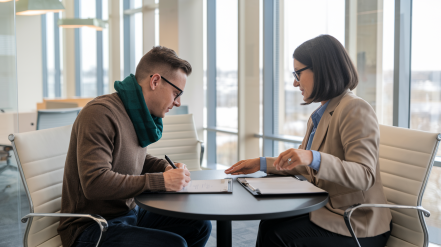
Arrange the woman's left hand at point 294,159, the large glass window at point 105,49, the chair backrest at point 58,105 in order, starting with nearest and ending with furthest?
the woman's left hand at point 294,159, the chair backrest at point 58,105, the large glass window at point 105,49

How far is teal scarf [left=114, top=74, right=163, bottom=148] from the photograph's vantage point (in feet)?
5.43

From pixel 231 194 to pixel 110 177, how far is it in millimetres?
491

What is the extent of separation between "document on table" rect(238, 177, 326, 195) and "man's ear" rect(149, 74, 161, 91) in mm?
600

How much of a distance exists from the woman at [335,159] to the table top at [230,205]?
0.14 meters

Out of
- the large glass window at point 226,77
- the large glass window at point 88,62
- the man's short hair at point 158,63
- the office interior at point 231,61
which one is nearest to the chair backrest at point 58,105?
the office interior at point 231,61

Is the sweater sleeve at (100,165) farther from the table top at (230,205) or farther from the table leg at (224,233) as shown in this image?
the table leg at (224,233)

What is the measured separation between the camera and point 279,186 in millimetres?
1594

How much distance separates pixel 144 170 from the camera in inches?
76.8

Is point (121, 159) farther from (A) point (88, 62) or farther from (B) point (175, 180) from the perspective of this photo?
(A) point (88, 62)

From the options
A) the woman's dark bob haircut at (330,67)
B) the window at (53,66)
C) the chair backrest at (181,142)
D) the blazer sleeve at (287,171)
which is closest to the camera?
the woman's dark bob haircut at (330,67)

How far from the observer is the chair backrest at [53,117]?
12.6ft

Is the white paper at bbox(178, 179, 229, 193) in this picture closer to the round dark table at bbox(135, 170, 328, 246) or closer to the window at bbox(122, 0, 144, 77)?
the round dark table at bbox(135, 170, 328, 246)

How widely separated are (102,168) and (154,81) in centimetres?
47

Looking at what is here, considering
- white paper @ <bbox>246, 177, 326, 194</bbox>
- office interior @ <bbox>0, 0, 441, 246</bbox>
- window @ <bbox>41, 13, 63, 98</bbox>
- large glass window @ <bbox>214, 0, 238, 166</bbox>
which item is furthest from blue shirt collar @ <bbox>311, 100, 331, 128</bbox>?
window @ <bbox>41, 13, 63, 98</bbox>
